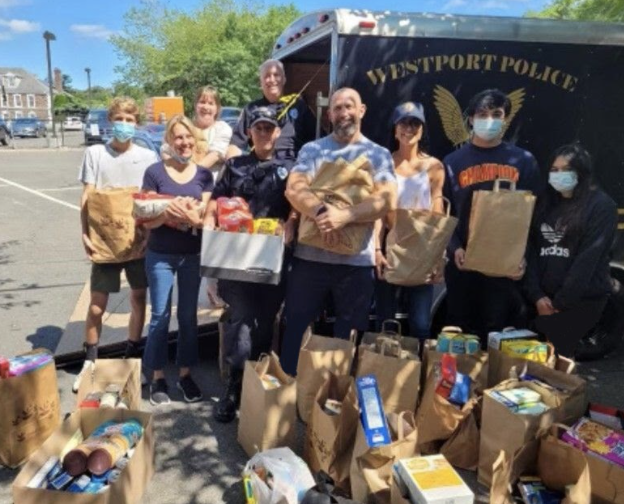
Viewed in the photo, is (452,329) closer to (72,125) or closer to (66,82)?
(72,125)

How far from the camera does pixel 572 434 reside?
2.67 meters

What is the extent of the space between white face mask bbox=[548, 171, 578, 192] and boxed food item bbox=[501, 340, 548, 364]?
3.10ft

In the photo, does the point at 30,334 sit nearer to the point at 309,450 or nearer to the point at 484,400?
the point at 309,450

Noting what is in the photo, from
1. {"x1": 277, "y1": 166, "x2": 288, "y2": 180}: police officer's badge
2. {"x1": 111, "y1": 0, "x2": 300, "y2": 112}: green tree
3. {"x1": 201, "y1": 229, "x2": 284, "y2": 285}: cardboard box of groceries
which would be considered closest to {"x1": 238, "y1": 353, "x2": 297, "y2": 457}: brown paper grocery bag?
{"x1": 201, "y1": 229, "x2": 284, "y2": 285}: cardboard box of groceries

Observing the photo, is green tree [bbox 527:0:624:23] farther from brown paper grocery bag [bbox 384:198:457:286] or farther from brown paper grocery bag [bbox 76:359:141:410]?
brown paper grocery bag [bbox 76:359:141:410]

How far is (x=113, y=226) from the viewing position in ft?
11.6

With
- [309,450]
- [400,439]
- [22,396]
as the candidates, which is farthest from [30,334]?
[400,439]

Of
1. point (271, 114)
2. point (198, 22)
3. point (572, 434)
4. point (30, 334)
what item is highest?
point (198, 22)

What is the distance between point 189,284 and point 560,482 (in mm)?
2373

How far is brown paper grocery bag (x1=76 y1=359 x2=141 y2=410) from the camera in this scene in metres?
3.20

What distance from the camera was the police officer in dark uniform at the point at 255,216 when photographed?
3.24m

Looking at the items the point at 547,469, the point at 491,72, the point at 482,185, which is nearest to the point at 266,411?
the point at 547,469

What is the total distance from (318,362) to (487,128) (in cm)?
176

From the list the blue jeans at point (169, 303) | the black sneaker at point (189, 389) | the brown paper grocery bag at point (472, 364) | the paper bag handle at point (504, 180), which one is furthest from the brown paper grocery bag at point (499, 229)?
the black sneaker at point (189, 389)
